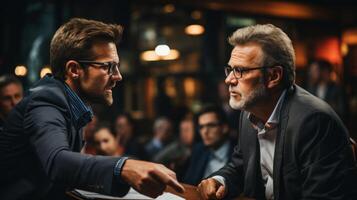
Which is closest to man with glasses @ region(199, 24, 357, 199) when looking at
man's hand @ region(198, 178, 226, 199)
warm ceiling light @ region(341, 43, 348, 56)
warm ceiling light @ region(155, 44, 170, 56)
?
man's hand @ region(198, 178, 226, 199)

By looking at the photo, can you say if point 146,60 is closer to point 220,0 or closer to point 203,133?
point 220,0

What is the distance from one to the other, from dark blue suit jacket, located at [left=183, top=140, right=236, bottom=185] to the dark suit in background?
6.85ft

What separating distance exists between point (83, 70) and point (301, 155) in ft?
3.53

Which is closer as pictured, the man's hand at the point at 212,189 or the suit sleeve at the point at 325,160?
the suit sleeve at the point at 325,160

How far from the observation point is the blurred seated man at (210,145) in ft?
13.7

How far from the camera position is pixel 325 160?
1.80m

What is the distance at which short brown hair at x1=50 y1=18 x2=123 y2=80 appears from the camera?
1.97m

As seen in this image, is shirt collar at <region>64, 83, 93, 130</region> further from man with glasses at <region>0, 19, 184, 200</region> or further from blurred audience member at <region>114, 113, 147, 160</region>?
blurred audience member at <region>114, 113, 147, 160</region>

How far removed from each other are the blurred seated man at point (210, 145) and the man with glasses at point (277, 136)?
182 centimetres

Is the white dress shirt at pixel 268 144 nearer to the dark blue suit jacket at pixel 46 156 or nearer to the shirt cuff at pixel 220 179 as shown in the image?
the shirt cuff at pixel 220 179

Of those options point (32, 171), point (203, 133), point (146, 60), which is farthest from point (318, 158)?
point (146, 60)

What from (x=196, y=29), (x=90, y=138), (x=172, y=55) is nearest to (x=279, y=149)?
(x=90, y=138)

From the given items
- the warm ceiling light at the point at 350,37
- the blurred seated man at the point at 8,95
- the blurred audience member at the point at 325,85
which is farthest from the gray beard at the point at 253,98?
the warm ceiling light at the point at 350,37

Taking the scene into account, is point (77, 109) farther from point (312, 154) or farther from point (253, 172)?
point (312, 154)
